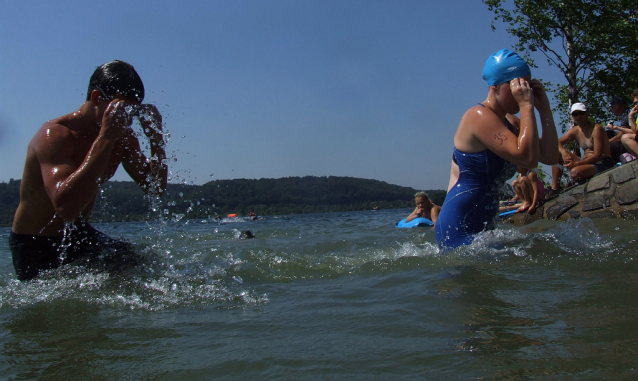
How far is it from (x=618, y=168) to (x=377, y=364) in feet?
19.3

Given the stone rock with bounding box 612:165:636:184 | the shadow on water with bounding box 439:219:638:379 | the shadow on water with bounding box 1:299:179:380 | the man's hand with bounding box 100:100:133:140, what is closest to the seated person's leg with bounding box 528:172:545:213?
the stone rock with bounding box 612:165:636:184

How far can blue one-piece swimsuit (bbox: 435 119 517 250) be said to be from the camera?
11.5ft

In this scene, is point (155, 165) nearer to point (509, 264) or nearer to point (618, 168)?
point (509, 264)

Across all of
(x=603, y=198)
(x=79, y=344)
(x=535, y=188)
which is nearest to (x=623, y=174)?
(x=603, y=198)

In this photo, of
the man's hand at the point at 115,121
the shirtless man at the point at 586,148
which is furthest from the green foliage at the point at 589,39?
the man's hand at the point at 115,121

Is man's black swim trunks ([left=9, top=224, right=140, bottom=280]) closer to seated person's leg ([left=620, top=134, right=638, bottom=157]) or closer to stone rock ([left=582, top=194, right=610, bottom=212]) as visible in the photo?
A: stone rock ([left=582, top=194, right=610, bottom=212])

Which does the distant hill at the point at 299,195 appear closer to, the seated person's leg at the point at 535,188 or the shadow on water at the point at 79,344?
the seated person's leg at the point at 535,188

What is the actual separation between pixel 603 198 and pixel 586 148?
2455mm

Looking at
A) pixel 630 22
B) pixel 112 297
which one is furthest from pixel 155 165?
pixel 630 22

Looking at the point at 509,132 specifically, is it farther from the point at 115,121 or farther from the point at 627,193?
the point at 627,193

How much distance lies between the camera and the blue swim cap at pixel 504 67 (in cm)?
334

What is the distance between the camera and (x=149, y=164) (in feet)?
12.2

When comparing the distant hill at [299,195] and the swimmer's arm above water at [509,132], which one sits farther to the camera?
the distant hill at [299,195]

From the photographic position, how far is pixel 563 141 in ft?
27.8
